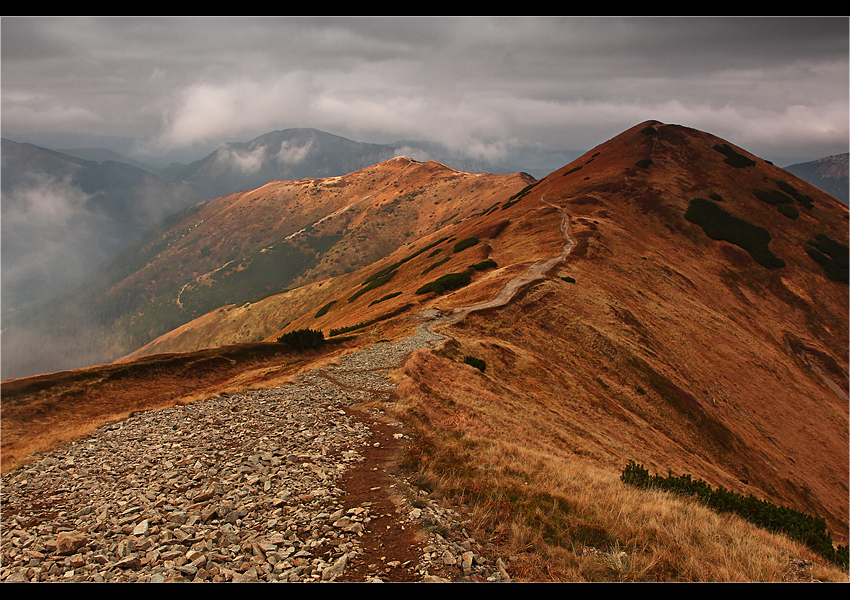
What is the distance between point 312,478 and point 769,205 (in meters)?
94.4

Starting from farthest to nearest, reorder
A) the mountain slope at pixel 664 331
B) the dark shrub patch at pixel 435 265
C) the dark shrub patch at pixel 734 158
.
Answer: the dark shrub patch at pixel 734 158 < the dark shrub patch at pixel 435 265 < the mountain slope at pixel 664 331

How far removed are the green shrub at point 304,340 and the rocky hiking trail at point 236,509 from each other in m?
17.3

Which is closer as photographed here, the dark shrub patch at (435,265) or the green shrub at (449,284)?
the green shrub at (449,284)

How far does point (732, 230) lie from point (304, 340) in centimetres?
6904

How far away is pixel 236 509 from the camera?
850 cm

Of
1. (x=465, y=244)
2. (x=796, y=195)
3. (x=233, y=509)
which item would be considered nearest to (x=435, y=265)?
(x=465, y=244)

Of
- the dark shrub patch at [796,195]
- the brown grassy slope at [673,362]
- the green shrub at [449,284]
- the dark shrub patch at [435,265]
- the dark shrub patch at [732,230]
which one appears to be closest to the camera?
the brown grassy slope at [673,362]

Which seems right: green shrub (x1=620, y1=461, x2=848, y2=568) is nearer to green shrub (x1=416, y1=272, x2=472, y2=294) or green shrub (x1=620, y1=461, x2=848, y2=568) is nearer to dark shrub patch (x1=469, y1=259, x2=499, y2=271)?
green shrub (x1=416, y1=272, x2=472, y2=294)

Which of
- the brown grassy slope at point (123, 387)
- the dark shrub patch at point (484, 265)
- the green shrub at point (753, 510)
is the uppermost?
the dark shrub patch at point (484, 265)

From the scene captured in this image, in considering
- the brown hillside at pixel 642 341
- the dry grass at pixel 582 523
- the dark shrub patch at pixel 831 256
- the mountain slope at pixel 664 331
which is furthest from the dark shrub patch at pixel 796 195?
the dry grass at pixel 582 523

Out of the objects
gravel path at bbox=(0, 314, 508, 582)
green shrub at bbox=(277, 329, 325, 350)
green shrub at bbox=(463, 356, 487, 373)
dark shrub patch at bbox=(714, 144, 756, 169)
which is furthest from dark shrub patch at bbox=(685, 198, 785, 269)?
gravel path at bbox=(0, 314, 508, 582)

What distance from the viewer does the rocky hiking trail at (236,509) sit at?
667cm

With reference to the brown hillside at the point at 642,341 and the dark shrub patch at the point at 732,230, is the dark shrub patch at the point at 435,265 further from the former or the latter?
the dark shrub patch at the point at 732,230

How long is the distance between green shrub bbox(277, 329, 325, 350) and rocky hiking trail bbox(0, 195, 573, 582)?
17.3 metres
